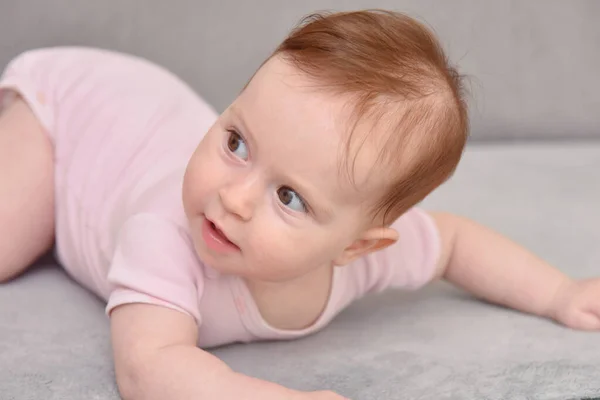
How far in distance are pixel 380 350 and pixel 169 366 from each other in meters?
0.26

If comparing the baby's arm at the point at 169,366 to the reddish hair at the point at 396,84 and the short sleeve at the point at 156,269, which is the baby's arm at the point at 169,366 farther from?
the reddish hair at the point at 396,84

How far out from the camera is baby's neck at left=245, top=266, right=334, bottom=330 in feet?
3.05

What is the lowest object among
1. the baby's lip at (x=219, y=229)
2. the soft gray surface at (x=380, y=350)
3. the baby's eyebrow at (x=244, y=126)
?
the soft gray surface at (x=380, y=350)

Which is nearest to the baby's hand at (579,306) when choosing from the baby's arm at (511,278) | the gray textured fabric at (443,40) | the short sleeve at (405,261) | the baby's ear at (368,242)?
the baby's arm at (511,278)

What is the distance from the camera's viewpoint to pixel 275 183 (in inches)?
31.0

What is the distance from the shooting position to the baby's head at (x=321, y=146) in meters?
0.77

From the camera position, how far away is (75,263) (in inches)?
41.9

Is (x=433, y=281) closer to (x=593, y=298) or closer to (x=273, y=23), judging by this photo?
(x=593, y=298)

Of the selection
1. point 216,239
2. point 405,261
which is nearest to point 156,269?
point 216,239

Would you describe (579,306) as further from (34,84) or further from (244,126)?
(34,84)

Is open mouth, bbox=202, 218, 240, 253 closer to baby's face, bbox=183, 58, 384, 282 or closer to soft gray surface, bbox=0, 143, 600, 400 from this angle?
baby's face, bbox=183, 58, 384, 282

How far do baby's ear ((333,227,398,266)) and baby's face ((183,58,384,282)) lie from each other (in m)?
0.03

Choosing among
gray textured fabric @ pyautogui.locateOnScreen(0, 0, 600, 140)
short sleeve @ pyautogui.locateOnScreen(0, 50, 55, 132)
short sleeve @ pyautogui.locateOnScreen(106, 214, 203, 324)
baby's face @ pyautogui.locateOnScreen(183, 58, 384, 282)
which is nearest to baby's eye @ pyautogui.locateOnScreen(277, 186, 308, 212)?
baby's face @ pyautogui.locateOnScreen(183, 58, 384, 282)

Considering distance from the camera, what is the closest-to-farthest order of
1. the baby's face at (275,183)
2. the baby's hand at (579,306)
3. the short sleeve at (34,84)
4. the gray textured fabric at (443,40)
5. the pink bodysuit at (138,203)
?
the baby's face at (275,183), the pink bodysuit at (138,203), the baby's hand at (579,306), the short sleeve at (34,84), the gray textured fabric at (443,40)
